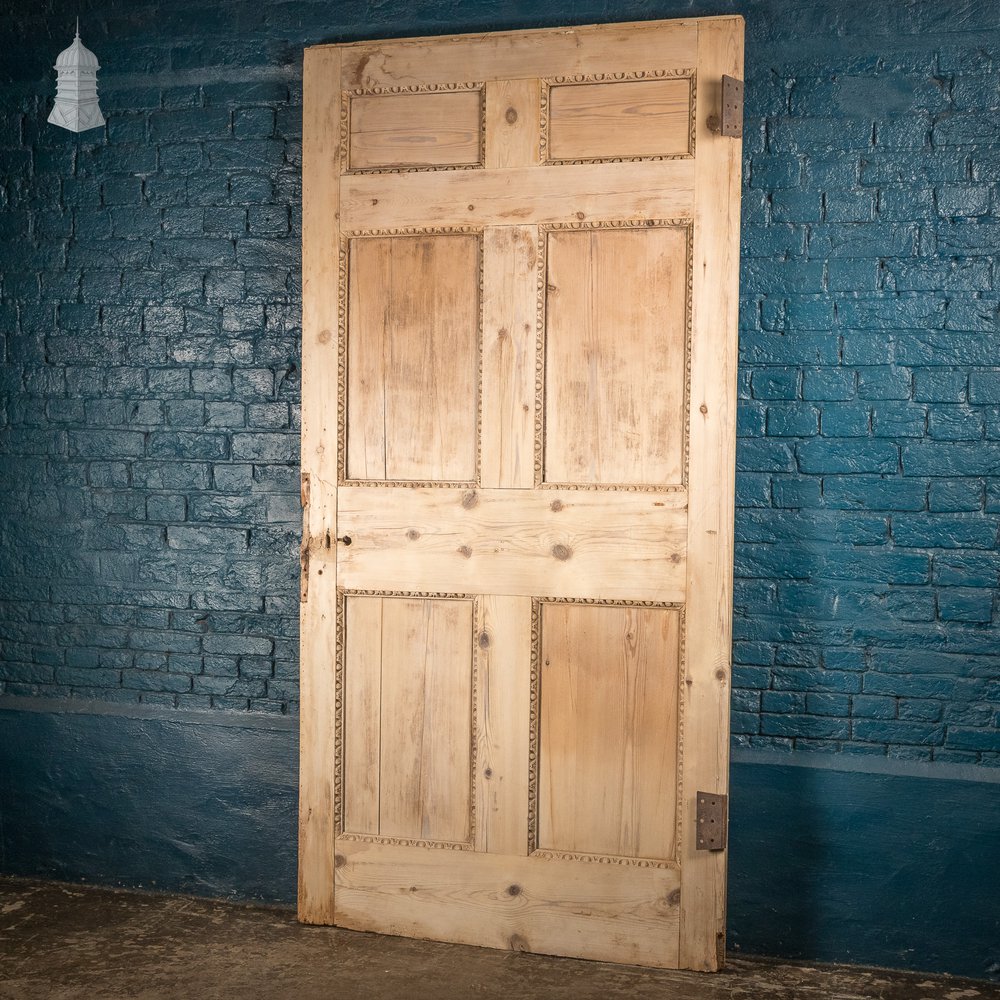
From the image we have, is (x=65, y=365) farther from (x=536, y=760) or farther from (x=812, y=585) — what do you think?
(x=812, y=585)

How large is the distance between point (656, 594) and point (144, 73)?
7.45 ft

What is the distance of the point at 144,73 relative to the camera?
3.23 meters

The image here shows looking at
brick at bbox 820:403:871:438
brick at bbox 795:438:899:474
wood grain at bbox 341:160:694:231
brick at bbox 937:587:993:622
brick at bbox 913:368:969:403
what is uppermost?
wood grain at bbox 341:160:694:231

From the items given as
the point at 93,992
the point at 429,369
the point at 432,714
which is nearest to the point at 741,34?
the point at 429,369

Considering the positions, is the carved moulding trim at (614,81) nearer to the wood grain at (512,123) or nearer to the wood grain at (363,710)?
the wood grain at (512,123)

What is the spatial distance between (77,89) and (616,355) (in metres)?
1.94

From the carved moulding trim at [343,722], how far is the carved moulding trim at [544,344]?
1.45 feet

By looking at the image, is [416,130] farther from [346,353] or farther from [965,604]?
[965,604]

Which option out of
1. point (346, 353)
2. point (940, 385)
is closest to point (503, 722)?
point (346, 353)

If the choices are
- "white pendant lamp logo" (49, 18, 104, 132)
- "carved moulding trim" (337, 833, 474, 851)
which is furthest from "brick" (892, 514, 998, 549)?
"white pendant lamp logo" (49, 18, 104, 132)

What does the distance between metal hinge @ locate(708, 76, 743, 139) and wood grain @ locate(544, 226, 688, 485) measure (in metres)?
0.28

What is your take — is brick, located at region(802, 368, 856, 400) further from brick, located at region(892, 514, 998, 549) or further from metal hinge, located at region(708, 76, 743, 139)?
metal hinge, located at region(708, 76, 743, 139)

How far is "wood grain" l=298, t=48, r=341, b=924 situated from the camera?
295 centimetres

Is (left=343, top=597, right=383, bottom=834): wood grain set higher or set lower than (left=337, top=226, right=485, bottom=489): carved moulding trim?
lower
